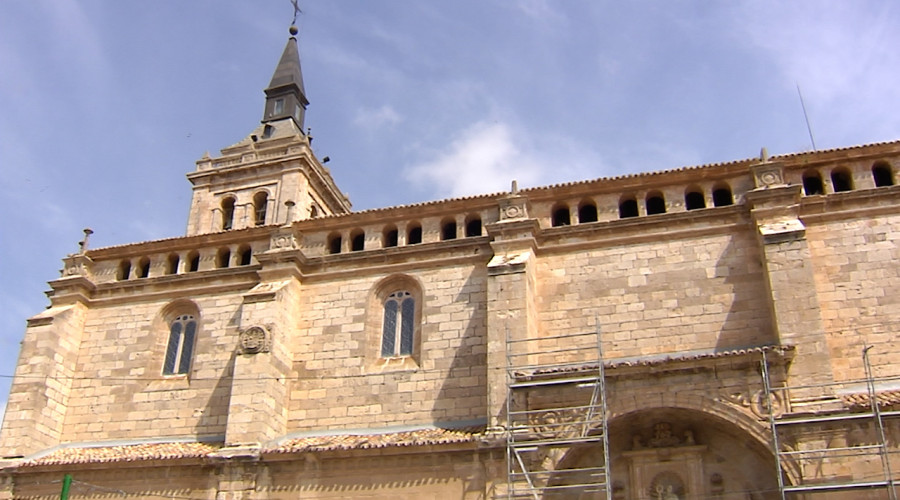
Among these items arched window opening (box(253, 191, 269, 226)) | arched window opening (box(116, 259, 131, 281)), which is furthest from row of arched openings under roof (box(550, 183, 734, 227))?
arched window opening (box(253, 191, 269, 226))

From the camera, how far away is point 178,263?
23.3 meters

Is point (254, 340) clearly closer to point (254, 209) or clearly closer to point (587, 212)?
point (587, 212)

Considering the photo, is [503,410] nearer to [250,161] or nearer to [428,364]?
[428,364]

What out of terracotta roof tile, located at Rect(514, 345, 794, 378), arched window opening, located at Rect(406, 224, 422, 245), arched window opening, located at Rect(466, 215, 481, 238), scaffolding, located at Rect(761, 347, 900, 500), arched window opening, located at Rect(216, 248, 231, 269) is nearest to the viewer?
scaffolding, located at Rect(761, 347, 900, 500)

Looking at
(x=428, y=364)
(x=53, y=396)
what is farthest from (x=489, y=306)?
(x=53, y=396)

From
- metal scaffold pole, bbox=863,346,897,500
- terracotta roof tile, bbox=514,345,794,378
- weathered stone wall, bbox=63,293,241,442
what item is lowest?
metal scaffold pole, bbox=863,346,897,500

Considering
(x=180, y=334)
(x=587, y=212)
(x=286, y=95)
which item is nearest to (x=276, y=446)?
(x=180, y=334)

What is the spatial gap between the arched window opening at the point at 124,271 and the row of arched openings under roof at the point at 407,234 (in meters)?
5.79

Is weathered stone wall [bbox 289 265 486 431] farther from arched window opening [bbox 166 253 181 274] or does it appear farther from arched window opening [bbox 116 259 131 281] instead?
arched window opening [bbox 116 259 131 281]

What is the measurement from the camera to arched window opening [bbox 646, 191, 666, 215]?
20.3 metres

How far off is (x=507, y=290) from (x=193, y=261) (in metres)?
9.11

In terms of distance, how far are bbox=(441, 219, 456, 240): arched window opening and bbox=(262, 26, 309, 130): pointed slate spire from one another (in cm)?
1794

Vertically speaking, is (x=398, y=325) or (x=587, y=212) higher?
(x=587, y=212)

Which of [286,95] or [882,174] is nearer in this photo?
[882,174]
